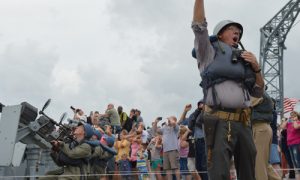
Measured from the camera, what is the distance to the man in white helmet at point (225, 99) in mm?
3861

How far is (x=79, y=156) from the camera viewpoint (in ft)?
22.1

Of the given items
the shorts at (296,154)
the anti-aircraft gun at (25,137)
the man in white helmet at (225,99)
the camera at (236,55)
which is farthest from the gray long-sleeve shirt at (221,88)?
the shorts at (296,154)

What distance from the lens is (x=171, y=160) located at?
10.3 metres

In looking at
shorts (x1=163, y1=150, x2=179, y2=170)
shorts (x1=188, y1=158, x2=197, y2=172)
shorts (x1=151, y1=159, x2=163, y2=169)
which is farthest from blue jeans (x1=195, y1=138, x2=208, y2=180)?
shorts (x1=151, y1=159, x2=163, y2=169)

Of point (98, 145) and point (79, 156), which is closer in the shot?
point (79, 156)

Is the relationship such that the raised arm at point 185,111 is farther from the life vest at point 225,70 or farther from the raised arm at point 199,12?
the raised arm at point 199,12

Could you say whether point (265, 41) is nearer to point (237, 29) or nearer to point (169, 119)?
point (169, 119)

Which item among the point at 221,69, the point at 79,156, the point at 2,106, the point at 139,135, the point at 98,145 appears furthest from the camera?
the point at 139,135

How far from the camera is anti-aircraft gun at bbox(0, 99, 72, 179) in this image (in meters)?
8.12

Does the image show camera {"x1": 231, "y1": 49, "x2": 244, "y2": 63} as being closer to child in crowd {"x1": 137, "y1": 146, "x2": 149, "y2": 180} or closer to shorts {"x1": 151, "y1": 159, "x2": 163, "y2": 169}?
child in crowd {"x1": 137, "y1": 146, "x2": 149, "y2": 180}

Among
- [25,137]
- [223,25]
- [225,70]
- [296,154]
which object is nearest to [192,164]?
[296,154]

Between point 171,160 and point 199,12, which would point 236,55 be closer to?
point 199,12

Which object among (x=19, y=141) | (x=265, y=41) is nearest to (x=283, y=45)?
(x=265, y=41)

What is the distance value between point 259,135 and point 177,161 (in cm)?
421
